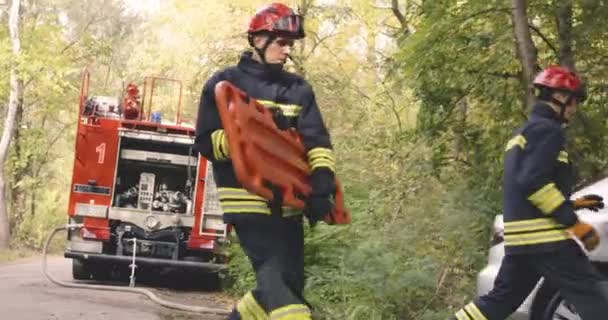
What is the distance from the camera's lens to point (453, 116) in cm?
1166

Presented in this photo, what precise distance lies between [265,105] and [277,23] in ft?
1.39

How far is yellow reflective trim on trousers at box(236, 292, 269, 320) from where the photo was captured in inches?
185

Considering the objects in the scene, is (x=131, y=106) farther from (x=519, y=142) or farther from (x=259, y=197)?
A: (x=259, y=197)

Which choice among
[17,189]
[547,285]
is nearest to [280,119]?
[547,285]

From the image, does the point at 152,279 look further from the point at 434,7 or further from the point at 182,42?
the point at 182,42

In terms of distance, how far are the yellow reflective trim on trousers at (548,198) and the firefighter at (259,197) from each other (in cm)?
132

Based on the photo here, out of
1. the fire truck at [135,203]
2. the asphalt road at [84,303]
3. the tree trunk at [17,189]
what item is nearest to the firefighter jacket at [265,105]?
the asphalt road at [84,303]

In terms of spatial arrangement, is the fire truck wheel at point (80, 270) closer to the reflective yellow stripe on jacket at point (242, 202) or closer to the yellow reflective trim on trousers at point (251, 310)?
the yellow reflective trim on trousers at point (251, 310)

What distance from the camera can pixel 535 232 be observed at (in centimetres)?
539

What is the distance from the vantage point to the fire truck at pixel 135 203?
14.1 m

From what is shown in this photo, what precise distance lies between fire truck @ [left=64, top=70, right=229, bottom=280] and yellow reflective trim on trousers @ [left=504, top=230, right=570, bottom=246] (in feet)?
28.7

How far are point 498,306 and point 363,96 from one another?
46.3ft

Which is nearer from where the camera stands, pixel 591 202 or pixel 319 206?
pixel 319 206

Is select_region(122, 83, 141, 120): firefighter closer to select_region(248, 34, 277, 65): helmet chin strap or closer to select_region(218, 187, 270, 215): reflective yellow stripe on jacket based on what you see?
select_region(248, 34, 277, 65): helmet chin strap
